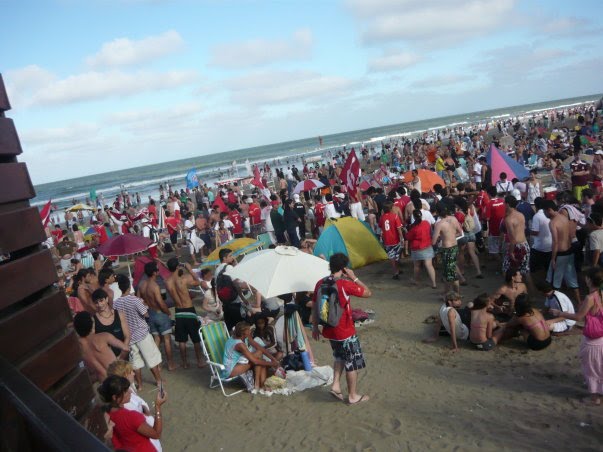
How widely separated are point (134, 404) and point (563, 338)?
18.0 feet

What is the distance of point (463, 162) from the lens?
61.9 feet

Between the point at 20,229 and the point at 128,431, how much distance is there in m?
2.53

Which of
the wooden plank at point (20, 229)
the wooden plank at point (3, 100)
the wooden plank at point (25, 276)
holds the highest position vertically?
the wooden plank at point (3, 100)

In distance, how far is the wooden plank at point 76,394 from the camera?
56.9 inches

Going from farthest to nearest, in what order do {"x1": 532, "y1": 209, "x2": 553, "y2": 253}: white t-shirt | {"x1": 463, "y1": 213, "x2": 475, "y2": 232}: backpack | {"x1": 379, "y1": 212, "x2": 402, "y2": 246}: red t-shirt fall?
1. {"x1": 379, "y1": 212, "x2": 402, "y2": 246}: red t-shirt
2. {"x1": 463, "y1": 213, "x2": 475, "y2": 232}: backpack
3. {"x1": 532, "y1": 209, "x2": 553, "y2": 253}: white t-shirt

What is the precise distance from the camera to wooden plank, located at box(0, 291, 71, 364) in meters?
1.28

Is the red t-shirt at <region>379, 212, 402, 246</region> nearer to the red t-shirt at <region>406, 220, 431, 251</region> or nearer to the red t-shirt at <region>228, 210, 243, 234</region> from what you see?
the red t-shirt at <region>406, 220, 431, 251</region>

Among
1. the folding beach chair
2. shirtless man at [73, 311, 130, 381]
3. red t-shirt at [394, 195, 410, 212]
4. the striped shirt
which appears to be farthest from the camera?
red t-shirt at [394, 195, 410, 212]

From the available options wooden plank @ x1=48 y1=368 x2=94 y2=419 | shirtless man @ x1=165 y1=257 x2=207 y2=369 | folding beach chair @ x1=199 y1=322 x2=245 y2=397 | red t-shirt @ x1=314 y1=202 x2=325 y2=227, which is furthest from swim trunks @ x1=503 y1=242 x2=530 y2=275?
wooden plank @ x1=48 y1=368 x2=94 y2=419

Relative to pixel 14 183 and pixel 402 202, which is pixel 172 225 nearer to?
pixel 402 202

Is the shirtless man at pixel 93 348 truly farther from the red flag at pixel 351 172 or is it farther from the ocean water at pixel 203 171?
the ocean water at pixel 203 171

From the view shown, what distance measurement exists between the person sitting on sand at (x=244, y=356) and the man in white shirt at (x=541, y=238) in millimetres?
4655

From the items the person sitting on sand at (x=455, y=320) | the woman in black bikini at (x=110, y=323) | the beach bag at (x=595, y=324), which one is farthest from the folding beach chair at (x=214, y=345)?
the beach bag at (x=595, y=324)

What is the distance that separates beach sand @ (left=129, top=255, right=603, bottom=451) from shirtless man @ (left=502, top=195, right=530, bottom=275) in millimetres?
1629
